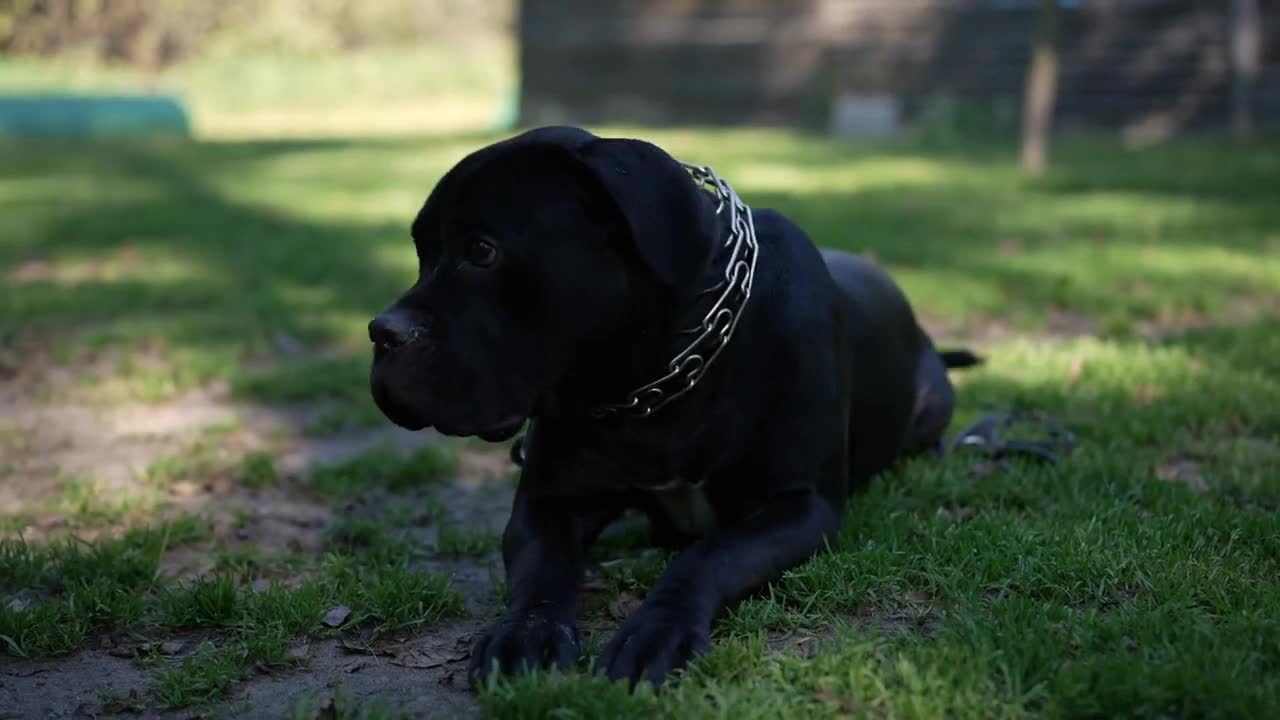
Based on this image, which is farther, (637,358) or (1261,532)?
(1261,532)

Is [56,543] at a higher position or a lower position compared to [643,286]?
lower

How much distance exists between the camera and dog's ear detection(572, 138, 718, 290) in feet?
7.93

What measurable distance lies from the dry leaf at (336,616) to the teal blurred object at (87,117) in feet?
61.7

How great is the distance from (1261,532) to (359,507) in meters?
2.39

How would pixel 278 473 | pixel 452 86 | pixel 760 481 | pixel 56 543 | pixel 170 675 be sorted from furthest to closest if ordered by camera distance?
pixel 452 86, pixel 278 473, pixel 56 543, pixel 760 481, pixel 170 675

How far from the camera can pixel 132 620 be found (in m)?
2.82

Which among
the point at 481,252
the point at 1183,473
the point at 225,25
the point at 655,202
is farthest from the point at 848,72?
the point at 225,25

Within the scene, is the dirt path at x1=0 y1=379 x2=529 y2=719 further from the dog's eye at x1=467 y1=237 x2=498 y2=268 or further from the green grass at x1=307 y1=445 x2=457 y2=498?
the dog's eye at x1=467 y1=237 x2=498 y2=268

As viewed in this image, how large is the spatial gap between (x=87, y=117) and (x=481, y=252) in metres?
20.5

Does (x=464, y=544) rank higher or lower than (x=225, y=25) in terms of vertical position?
higher

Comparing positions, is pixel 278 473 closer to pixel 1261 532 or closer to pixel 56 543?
pixel 56 543

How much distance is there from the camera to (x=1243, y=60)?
15.7 m

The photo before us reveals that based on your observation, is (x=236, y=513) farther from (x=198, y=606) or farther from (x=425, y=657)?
(x=425, y=657)

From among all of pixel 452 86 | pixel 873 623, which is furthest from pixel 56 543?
pixel 452 86
